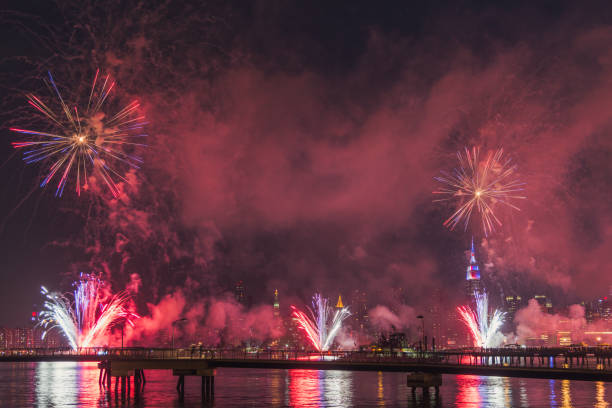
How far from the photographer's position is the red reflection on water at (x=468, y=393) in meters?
44.5

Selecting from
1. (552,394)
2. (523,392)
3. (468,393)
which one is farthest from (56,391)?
(552,394)

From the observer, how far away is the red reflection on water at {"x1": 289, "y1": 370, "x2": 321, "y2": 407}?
4559 cm

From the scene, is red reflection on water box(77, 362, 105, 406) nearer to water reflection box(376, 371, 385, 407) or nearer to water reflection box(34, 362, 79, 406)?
water reflection box(34, 362, 79, 406)

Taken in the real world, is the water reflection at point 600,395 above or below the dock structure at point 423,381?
below

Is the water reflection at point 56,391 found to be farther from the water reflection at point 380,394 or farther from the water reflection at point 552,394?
the water reflection at point 552,394

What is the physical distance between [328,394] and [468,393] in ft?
37.2

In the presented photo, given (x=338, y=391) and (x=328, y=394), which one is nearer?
(x=328, y=394)

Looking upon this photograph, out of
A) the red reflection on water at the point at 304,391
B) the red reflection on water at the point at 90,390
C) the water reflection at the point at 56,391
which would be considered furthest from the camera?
the red reflection on water at the point at 90,390

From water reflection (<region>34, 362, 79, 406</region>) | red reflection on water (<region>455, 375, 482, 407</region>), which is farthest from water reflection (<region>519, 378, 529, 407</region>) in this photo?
water reflection (<region>34, 362, 79, 406</region>)

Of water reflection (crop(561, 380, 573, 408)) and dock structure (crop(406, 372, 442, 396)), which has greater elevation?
dock structure (crop(406, 372, 442, 396))

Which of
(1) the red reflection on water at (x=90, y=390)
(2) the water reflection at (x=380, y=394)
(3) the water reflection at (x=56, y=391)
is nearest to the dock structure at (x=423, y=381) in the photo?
(2) the water reflection at (x=380, y=394)

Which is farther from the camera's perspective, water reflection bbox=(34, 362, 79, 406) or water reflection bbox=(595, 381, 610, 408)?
water reflection bbox=(34, 362, 79, 406)

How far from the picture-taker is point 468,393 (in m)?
51.8

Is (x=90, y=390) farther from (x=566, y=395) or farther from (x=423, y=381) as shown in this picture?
(x=566, y=395)
